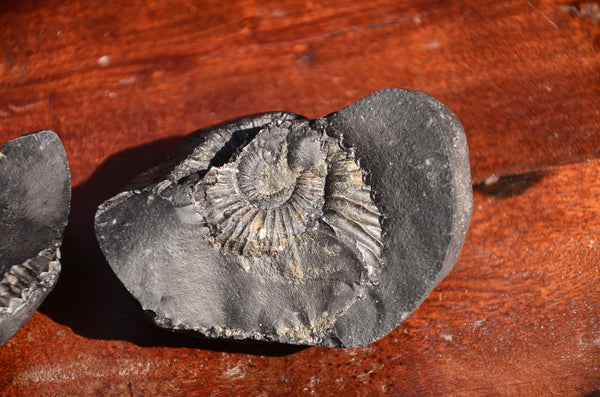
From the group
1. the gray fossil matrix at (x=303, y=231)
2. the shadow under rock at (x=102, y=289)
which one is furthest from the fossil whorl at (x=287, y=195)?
the shadow under rock at (x=102, y=289)

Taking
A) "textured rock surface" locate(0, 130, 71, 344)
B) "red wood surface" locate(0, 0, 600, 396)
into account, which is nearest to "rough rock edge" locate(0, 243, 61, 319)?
"textured rock surface" locate(0, 130, 71, 344)

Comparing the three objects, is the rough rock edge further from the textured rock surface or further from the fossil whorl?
the fossil whorl

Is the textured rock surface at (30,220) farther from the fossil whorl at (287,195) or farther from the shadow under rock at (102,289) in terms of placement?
the fossil whorl at (287,195)

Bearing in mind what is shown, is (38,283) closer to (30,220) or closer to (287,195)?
(30,220)

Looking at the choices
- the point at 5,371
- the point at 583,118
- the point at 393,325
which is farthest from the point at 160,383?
the point at 583,118

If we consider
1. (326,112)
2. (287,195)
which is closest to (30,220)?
(287,195)

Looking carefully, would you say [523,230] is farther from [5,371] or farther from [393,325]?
[5,371]
